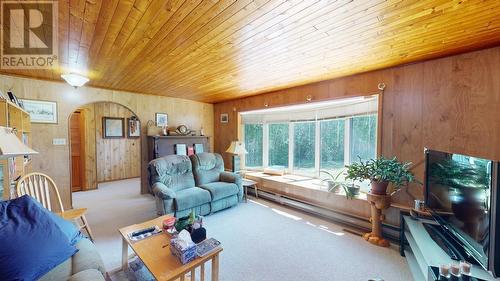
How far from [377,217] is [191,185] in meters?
2.96

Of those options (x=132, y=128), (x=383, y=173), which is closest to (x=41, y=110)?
(x=132, y=128)

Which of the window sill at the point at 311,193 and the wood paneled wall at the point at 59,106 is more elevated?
the wood paneled wall at the point at 59,106

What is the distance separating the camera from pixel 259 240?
2684mm

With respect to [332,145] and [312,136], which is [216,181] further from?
[332,145]

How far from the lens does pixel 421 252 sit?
1802 mm

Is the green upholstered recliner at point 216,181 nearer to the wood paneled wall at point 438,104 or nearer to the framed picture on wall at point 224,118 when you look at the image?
the framed picture on wall at point 224,118

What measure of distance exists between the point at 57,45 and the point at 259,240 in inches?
124

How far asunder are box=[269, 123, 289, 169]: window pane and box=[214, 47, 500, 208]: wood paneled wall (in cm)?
170

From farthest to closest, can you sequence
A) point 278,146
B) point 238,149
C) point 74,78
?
1. point 278,146
2. point 238,149
3. point 74,78

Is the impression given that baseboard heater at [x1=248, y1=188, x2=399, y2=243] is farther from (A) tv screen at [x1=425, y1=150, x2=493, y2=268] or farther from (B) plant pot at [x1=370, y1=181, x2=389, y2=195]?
(A) tv screen at [x1=425, y1=150, x2=493, y2=268]

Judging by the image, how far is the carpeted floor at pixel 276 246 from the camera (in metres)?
2.07

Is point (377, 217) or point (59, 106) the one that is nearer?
point (377, 217)

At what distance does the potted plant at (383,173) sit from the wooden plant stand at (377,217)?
72 millimetres

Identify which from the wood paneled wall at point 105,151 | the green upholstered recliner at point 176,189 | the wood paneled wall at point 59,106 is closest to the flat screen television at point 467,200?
the green upholstered recliner at point 176,189
